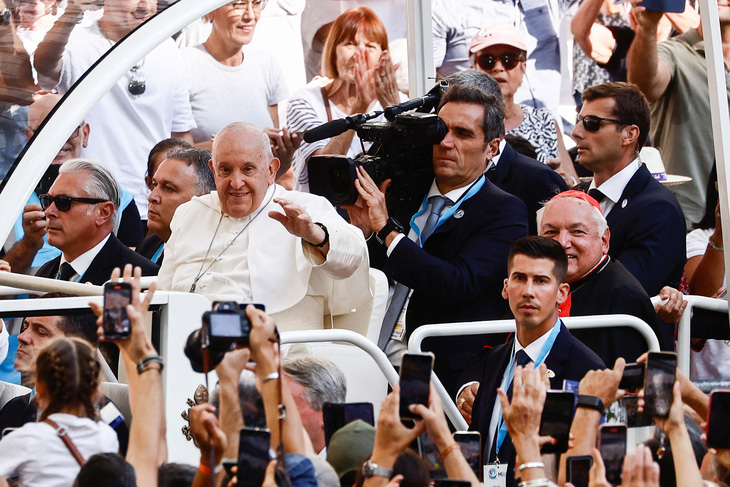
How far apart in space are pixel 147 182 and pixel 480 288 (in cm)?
156

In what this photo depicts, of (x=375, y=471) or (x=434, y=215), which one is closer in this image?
(x=375, y=471)

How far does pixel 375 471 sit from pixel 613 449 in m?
0.42

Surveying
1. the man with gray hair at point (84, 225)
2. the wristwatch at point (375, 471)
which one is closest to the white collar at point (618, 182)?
the man with gray hair at point (84, 225)

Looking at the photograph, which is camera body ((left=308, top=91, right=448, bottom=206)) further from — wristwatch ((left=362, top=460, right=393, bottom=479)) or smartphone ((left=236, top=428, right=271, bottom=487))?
smartphone ((left=236, top=428, right=271, bottom=487))

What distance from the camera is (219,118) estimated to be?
14.6 feet

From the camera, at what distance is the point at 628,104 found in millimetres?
3719

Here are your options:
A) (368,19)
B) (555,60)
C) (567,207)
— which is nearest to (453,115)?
(567,207)

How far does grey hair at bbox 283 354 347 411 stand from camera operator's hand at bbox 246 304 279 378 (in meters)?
0.76

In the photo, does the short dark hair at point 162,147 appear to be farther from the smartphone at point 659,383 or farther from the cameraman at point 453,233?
the smartphone at point 659,383

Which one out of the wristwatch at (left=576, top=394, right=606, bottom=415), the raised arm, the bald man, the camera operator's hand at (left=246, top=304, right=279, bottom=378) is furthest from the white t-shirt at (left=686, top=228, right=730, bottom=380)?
the camera operator's hand at (left=246, top=304, right=279, bottom=378)

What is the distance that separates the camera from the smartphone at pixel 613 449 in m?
1.89

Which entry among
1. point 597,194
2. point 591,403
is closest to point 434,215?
point 597,194

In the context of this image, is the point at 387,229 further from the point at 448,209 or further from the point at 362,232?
the point at 448,209

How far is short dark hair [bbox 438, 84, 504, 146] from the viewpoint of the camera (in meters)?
3.37
